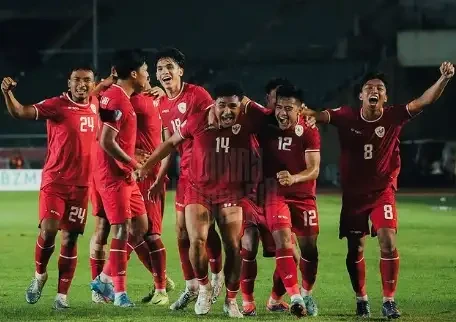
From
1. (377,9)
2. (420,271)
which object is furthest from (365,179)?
(377,9)

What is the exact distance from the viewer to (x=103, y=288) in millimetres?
10156

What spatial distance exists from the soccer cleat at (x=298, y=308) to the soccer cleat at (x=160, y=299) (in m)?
1.65

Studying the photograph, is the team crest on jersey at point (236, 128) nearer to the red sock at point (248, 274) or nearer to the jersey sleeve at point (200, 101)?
the jersey sleeve at point (200, 101)

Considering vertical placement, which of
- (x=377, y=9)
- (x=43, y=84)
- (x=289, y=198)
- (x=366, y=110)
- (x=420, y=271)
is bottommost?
(x=420, y=271)

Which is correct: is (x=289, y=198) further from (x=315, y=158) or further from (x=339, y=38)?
(x=339, y=38)

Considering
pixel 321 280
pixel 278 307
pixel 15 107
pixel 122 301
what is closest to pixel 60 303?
pixel 122 301

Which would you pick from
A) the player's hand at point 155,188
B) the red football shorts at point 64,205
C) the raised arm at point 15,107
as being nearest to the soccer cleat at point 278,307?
the player's hand at point 155,188

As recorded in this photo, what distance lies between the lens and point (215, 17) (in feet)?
175

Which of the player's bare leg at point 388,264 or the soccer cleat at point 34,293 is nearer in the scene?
the player's bare leg at point 388,264

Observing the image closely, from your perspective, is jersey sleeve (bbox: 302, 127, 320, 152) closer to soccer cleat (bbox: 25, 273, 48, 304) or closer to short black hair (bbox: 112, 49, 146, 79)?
short black hair (bbox: 112, 49, 146, 79)

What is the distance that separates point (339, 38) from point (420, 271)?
3749 centimetres

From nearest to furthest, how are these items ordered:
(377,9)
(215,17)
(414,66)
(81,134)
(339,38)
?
(81,134), (414,66), (377,9), (339,38), (215,17)

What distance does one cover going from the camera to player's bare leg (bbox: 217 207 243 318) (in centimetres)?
912

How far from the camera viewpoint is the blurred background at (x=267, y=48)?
37.2 metres
